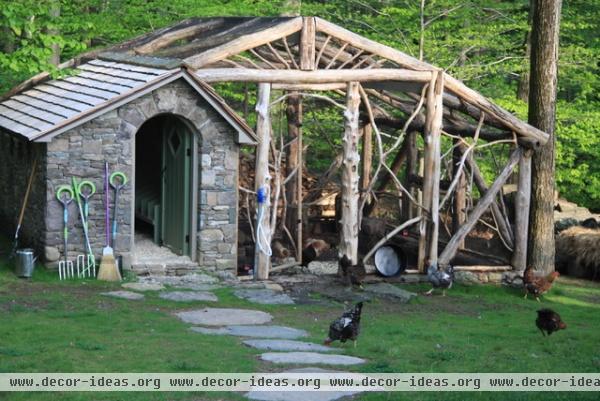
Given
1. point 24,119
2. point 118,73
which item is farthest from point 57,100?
point 118,73

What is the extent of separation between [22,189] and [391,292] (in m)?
6.71

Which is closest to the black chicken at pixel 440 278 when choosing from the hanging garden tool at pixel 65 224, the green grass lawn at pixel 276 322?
the green grass lawn at pixel 276 322

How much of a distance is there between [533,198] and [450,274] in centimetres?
287

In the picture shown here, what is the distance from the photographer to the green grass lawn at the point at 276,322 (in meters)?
11.3

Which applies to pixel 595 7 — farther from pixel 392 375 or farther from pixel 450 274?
pixel 392 375

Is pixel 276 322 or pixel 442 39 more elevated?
pixel 442 39

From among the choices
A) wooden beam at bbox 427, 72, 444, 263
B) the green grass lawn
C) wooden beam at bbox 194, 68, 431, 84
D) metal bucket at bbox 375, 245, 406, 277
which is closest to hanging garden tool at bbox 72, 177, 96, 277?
the green grass lawn

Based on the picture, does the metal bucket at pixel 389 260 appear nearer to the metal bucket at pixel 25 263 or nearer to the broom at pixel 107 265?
the broom at pixel 107 265

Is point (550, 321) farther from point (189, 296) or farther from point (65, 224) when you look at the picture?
point (65, 224)

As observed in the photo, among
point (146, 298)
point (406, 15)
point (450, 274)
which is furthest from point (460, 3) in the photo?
point (146, 298)

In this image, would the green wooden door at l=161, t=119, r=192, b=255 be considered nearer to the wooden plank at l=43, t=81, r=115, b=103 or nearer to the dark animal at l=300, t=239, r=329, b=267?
the wooden plank at l=43, t=81, r=115, b=103

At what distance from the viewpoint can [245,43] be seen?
1812 centimetres

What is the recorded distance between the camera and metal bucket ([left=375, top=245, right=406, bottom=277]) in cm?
1942

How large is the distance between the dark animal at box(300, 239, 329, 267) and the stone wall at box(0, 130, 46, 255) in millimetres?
4886
